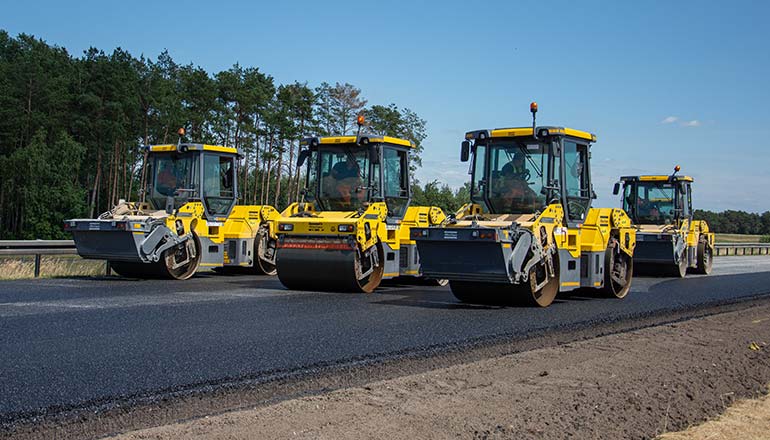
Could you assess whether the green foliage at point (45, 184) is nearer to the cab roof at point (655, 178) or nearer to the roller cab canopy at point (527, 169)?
the cab roof at point (655, 178)

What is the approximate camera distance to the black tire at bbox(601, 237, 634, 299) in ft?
38.6

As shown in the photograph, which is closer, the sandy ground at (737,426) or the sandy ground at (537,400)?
the sandy ground at (537,400)

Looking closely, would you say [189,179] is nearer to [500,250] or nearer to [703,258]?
[500,250]

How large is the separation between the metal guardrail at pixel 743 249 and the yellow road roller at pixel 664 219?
54.0 feet

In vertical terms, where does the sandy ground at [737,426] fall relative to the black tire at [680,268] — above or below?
below

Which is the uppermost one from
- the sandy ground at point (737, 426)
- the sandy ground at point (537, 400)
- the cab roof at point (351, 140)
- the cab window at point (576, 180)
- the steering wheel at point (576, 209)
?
the cab roof at point (351, 140)

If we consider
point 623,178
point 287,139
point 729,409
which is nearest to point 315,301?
point 729,409

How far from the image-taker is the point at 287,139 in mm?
42312

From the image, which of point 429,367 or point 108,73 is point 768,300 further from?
point 108,73

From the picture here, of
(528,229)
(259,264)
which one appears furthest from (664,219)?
(528,229)

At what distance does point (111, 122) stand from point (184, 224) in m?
27.8

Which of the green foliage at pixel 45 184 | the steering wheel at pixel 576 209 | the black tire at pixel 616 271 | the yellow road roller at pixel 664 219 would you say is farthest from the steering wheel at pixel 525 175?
the green foliage at pixel 45 184

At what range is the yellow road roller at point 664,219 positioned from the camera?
59.0 ft

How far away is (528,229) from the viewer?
989 cm
